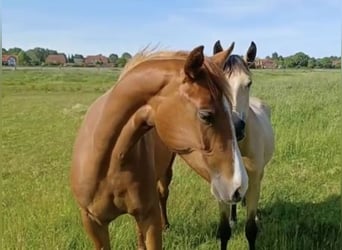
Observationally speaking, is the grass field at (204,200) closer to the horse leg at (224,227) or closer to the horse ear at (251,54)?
the horse leg at (224,227)

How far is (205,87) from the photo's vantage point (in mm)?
2012

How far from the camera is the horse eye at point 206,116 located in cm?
196

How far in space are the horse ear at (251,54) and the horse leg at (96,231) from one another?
2167mm

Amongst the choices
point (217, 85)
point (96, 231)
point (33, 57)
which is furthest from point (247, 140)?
point (33, 57)

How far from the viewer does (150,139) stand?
281 cm

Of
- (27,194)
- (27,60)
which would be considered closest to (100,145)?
(27,194)

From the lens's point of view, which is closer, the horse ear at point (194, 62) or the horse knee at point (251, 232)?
the horse ear at point (194, 62)

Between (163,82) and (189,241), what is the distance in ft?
6.71

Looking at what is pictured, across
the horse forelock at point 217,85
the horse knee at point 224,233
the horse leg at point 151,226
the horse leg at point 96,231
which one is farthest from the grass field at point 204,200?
the horse forelock at point 217,85

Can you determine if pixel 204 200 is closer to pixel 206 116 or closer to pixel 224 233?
pixel 224 233

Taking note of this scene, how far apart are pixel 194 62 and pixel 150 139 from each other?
2.99ft

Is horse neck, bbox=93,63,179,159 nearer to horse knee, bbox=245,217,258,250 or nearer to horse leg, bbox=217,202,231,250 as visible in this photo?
horse leg, bbox=217,202,231,250

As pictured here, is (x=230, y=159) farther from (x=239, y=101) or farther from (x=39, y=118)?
(x=39, y=118)

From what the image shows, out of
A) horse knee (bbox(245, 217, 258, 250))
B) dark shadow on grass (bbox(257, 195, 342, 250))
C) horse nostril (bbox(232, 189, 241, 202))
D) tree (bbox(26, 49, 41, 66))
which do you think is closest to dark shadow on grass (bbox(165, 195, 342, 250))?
dark shadow on grass (bbox(257, 195, 342, 250))
